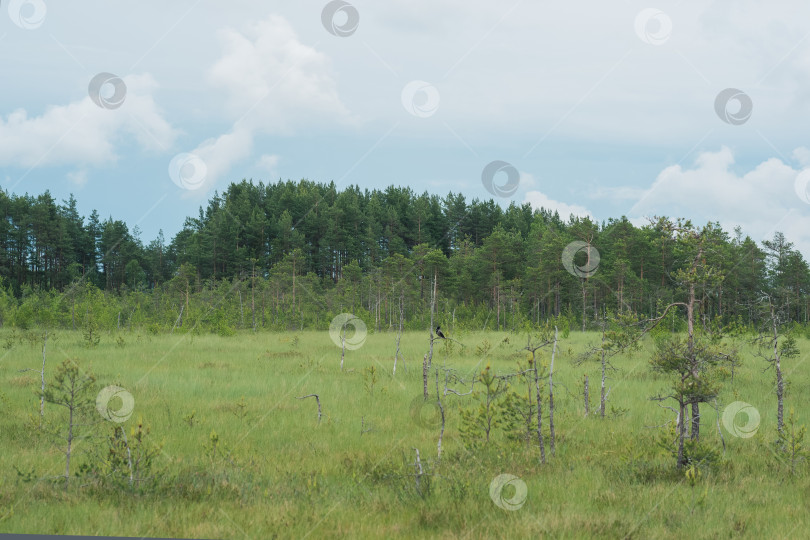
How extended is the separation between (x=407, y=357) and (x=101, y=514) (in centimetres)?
1694

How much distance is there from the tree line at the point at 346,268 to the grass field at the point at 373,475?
3.81 meters

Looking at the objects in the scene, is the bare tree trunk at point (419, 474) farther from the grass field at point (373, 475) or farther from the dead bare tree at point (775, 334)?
the dead bare tree at point (775, 334)

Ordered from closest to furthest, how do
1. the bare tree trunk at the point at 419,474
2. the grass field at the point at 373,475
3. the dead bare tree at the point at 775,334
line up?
the grass field at the point at 373,475, the bare tree trunk at the point at 419,474, the dead bare tree at the point at 775,334

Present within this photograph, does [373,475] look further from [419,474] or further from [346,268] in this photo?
[346,268]

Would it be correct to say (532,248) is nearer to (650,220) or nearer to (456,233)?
(456,233)

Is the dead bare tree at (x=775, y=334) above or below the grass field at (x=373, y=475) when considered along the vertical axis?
above

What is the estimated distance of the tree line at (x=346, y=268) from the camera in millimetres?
44594

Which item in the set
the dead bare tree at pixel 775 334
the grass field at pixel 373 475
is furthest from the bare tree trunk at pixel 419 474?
the dead bare tree at pixel 775 334

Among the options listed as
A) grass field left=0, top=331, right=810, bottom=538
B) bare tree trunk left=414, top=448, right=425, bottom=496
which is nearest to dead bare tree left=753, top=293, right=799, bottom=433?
grass field left=0, top=331, right=810, bottom=538


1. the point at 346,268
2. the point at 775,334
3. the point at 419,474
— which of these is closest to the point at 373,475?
the point at 419,474

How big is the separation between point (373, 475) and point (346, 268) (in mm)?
58619

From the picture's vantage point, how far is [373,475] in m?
7.80

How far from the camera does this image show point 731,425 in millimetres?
11516

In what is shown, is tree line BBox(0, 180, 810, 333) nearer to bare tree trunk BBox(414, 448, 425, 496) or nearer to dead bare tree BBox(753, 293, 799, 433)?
dead bare tree BBox(753, 293, 799, 433)
